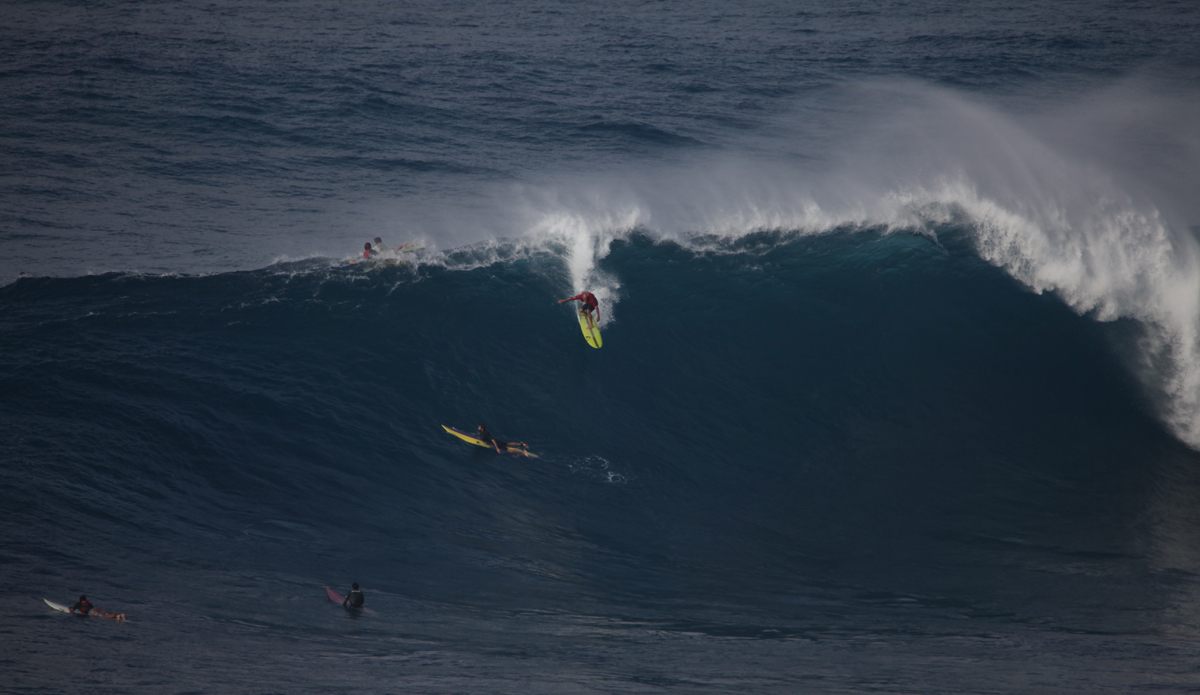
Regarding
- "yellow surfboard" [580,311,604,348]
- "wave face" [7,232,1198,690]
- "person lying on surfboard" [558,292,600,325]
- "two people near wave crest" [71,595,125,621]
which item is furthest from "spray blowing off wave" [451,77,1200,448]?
"two people near wave crest" [71,595,125,621]

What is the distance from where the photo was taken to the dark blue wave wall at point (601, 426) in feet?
48.4

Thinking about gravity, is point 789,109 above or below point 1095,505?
above

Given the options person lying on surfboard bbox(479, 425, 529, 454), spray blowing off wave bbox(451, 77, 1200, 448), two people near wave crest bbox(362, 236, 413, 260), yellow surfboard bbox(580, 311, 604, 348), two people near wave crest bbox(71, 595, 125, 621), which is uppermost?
spray blowing off wave bbox(451, 77, 1200, 448)

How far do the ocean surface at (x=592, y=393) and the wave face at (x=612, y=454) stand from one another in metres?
0.09

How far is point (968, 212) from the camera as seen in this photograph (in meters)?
24.3

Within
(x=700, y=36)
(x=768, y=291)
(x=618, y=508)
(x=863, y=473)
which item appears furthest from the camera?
(x=700, y=36)

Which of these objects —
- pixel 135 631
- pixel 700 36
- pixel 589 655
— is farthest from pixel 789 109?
pixel 135 631

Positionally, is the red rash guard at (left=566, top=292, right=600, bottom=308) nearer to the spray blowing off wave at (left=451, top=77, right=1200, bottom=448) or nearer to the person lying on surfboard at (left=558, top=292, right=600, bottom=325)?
the person lying on surfboard at (left=558, top=292, right=600, bottom=325)

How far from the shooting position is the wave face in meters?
13.5

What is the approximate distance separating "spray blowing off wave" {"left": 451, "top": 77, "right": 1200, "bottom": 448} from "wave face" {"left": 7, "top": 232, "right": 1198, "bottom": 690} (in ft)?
2.50

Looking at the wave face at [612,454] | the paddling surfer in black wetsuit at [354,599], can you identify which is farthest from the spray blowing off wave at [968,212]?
the paddling surfer in black wetsuit at [354,599]

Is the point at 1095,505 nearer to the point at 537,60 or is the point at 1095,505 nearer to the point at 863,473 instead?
the point at 863,473

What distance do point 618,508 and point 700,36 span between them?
36960 mm

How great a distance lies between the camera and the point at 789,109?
37.0 metres
